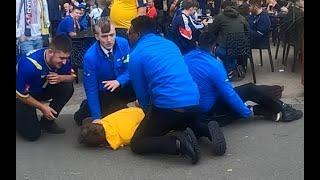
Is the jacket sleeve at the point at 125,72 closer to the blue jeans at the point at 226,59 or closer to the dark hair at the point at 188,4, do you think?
the blue jeans at the point at 226,59

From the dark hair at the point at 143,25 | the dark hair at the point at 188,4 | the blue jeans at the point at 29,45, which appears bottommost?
the blue jeans at the point at 29,45

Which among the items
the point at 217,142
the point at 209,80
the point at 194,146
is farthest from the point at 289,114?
the point at 194,146

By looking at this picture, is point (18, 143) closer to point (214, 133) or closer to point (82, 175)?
point (82, 175)

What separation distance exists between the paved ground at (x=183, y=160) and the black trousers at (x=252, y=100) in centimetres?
13

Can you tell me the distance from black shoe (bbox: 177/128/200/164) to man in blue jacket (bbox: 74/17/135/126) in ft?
3.26

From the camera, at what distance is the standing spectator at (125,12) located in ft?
24.8

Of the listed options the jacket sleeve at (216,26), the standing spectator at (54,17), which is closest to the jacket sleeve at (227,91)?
the jacket sleeve at (216,26)

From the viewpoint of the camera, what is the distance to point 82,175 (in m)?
4.47

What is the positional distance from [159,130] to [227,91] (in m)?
0.86

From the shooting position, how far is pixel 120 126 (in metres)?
5.08
